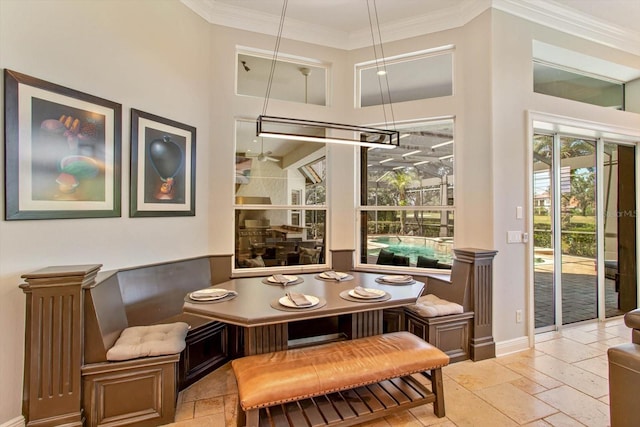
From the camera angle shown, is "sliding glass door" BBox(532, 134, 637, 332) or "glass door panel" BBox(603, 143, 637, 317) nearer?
"sliding glass door" BBox(532, 134, 637, 332)

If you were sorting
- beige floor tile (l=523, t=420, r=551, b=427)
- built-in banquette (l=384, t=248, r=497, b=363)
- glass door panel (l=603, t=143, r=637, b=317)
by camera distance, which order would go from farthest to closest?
glass door panel (l=603, t=143, r=637, b=317), built-in banquette (l=384, t=248, r=497, b=363), beige floor tile (l=523, t=420, r=551, b=427)

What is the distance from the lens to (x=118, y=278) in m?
2.42

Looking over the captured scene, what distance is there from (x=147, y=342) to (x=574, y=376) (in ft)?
11.5

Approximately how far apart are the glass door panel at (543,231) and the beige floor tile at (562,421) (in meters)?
1.82

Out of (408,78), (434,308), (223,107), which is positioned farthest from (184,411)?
(408,78)

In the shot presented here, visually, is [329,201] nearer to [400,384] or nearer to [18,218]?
[400,384]

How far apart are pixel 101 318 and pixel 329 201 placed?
8.36 feet

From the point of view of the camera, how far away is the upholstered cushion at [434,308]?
2.77m

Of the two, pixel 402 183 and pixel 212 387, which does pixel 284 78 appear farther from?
pixel 212 387

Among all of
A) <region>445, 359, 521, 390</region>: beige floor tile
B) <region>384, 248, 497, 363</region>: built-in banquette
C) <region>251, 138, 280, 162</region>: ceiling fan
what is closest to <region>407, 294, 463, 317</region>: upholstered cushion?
<region>384, 248, 497, 363</region>: built-in banquette

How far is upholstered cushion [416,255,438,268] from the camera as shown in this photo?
3549 mm

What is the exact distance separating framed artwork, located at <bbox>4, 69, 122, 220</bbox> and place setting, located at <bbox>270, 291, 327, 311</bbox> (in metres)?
1.58

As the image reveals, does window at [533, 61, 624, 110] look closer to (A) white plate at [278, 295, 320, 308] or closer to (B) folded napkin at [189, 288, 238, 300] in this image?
(A) white plate at [278, 295, 320, 308]

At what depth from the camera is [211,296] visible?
215 centimetres
